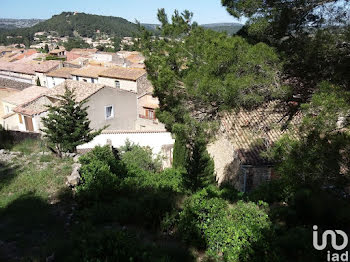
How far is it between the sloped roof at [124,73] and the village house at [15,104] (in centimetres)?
683

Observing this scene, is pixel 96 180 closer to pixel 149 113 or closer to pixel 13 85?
pixel 149 113

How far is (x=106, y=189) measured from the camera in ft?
26.6

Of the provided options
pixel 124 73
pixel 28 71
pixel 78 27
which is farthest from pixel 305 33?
pixel 78 27

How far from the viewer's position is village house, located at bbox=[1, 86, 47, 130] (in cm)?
2366

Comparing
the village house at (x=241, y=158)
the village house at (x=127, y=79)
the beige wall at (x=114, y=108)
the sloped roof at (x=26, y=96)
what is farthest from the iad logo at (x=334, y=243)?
the sloped roof at (x=26, y=96)

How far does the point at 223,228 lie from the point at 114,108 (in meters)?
19.1

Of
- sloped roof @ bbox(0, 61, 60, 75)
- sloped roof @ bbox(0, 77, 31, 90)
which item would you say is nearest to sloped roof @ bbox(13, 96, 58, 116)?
sloped roof @ bbox(0, 61, 60, 75)

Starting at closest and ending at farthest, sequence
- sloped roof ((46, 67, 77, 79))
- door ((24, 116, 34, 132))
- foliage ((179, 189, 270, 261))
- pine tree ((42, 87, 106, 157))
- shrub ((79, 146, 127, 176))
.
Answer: foliage ((179, 189, 270, 261)) < shrub ((79, 146, 127, 176)) < pine tree ((42, 87, 106, 157)) < door ((24, 116, 34, 132)) < sloped roof ((46, 67, 77, 79))

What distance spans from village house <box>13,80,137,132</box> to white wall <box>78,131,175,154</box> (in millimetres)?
1862

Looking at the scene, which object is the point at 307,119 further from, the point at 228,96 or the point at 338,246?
the point at 338,246

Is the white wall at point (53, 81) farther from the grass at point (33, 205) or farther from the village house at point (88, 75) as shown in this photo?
the grass at point (33, 205)

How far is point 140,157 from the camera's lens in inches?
667

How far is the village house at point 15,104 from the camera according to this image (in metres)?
23.7

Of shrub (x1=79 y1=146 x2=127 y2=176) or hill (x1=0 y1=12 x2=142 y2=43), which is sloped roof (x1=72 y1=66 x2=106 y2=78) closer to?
shrub (x1=79 y1=146 x2=127 y2=176)
